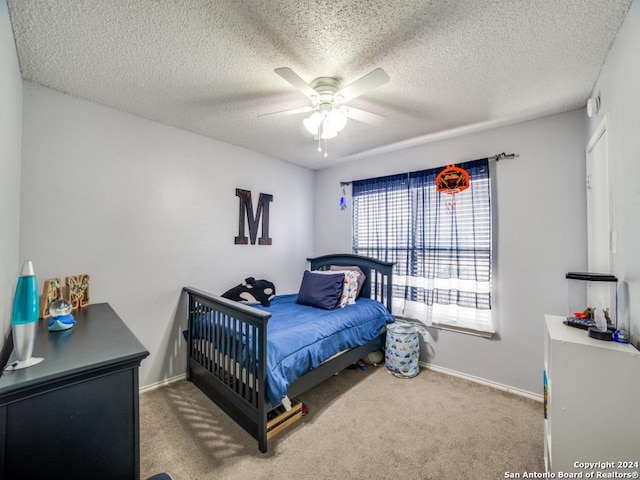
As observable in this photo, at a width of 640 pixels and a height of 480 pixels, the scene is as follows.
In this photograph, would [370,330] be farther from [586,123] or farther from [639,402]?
[586,123]

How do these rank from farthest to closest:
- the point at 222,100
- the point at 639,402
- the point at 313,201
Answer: the point at 313,201
the point at 222,100
the point at 639,402

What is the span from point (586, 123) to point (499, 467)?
2.54 m

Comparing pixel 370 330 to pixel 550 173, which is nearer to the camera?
pixel 550 173

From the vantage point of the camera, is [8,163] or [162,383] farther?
[162,383]

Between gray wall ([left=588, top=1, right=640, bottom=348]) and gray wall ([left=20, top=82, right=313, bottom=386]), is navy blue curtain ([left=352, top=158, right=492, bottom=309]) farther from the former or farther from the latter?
gray wall ([left=20, top=82, right=313, bottom=386])

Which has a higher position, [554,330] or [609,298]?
[609,298]

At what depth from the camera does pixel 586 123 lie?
225cm

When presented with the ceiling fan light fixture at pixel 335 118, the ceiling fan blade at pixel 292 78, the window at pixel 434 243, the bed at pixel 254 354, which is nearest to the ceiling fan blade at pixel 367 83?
the ceiling fan light fixture at pixel 335 118

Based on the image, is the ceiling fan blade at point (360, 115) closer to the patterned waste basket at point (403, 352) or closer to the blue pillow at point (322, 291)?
the blue pillow at point (322, 291)

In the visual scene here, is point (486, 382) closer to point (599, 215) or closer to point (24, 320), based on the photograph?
point (599, 215)

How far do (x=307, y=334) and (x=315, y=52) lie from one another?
1843 mm

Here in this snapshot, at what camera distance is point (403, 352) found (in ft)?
9.02

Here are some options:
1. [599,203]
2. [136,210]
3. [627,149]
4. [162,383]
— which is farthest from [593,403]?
[136,210]

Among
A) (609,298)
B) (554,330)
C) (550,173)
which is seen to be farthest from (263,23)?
(550,173)
